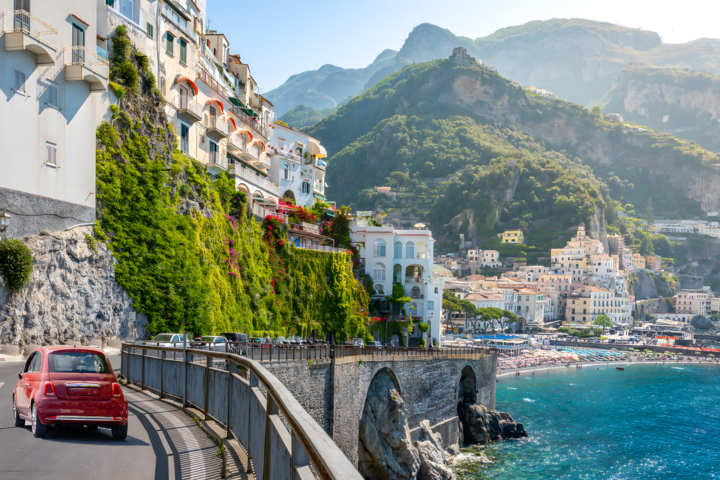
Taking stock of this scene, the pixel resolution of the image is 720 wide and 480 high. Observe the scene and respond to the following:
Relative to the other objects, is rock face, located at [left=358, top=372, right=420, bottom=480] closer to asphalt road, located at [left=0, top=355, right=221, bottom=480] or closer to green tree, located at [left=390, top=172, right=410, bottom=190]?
asphalt road, located at [left=0, top=355, right=221, bottom=480]

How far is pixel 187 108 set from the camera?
32188 millimetres

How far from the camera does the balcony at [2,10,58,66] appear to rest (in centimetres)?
1972

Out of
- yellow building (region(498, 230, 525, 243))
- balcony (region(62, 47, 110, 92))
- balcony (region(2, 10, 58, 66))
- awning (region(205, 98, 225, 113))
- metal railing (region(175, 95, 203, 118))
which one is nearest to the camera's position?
balcony (region(2, 10, 58, 66))

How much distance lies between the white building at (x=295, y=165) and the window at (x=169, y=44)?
22.2 m

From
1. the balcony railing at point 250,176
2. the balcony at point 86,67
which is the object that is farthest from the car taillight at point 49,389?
the balcony railing at point 250,176

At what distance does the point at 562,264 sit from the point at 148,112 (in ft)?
458

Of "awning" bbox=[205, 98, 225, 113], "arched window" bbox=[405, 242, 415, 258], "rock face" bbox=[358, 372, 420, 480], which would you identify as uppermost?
"awning" bbox=[205, 98, 225, 113]

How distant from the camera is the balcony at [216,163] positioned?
35.1m

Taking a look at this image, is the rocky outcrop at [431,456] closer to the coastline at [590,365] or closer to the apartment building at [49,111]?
the apartment building at [49,111]

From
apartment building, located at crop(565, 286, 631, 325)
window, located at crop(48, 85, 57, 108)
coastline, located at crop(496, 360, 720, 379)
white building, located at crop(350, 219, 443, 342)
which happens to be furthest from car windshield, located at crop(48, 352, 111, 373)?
apartment building, located at crop(565, 286, 631, 325)

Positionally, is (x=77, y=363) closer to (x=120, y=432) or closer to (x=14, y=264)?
(x=120, y=432)

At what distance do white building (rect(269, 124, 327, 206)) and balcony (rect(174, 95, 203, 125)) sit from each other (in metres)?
21.4

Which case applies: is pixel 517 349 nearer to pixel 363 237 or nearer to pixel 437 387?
pixel 363 237

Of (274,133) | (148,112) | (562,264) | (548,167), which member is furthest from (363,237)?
(548,167)
